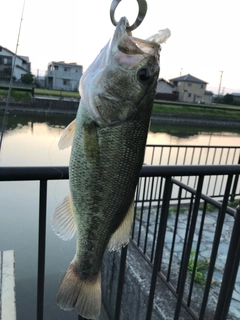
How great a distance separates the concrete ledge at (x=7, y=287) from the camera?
2.18 m

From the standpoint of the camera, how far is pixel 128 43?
820mm

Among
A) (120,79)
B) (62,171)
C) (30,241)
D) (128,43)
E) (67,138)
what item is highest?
(128,43)

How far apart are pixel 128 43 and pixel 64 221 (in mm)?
612

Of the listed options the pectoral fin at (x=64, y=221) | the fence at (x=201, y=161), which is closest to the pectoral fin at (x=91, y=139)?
the pectoral fin at (x=64, y=221)

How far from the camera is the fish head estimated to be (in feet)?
2.66

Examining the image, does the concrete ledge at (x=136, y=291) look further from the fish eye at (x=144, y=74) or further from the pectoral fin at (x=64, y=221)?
the fish eye at (x=144, y=74)

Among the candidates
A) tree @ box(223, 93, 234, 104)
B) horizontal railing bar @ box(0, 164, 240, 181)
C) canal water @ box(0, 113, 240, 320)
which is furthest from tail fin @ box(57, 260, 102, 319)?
tree @ box(223, 93, 234, 104)

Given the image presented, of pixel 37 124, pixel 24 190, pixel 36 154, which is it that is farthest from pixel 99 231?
pixel 37 124

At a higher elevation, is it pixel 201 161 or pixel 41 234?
pixel 41 234

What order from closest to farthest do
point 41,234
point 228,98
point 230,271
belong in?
point 41,234 < point 230,271 < point 228,98

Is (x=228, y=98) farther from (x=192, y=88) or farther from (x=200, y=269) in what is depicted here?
(x=200, y=269)

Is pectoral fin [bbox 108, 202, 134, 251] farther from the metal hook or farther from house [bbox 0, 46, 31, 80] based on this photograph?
house [bbox 0, 46, 31, 80]

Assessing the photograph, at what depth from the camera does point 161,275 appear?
8.66 feet

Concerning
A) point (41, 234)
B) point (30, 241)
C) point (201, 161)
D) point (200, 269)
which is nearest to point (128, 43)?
point (41, 234)
